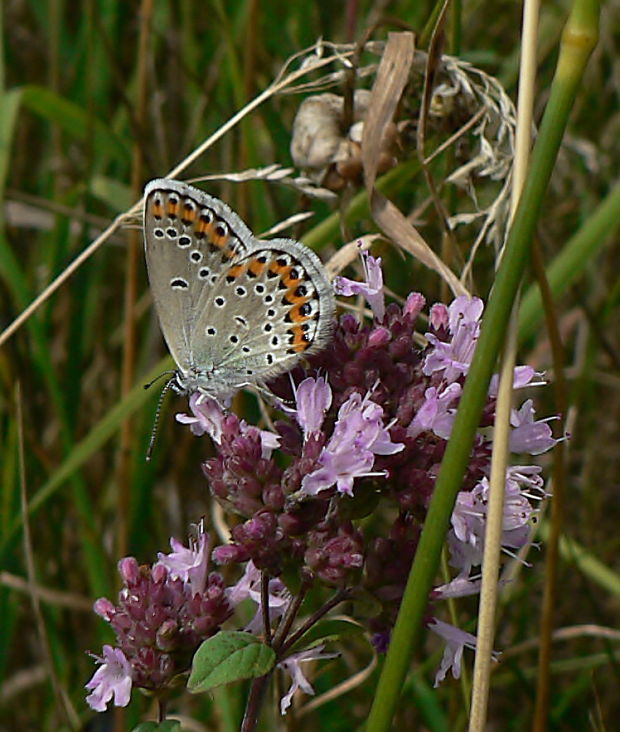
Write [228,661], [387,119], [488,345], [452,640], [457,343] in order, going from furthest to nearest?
[387,119] < [452,640] < [457,343] < [228,661] < [488,345]

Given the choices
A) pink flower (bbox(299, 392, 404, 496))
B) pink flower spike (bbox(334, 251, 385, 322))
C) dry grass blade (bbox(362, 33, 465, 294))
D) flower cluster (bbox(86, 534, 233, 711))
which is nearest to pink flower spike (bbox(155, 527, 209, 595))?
flower cluster (bbox(86, 534, 233, 711))

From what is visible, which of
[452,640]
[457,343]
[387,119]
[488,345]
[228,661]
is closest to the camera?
[488,345]

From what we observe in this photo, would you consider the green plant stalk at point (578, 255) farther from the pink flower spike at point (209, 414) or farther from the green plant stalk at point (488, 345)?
the green plant stalk at point (488, 345)

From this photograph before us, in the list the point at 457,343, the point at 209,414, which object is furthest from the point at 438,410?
the point at 209,414

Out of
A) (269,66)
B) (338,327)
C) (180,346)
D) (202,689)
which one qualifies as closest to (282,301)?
(338,327)

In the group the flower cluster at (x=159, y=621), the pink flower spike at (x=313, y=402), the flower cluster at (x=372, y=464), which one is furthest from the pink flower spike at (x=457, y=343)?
the flower cluster at (x=159, y=621)

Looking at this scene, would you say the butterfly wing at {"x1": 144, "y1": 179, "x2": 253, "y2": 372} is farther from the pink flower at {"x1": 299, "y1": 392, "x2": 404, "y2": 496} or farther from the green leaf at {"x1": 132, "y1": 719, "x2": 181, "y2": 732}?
the green leaf at {"x1": 132, "y1": 719, "x2": 181, "y2": 732}

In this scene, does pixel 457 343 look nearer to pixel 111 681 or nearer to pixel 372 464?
pixel 372 464
